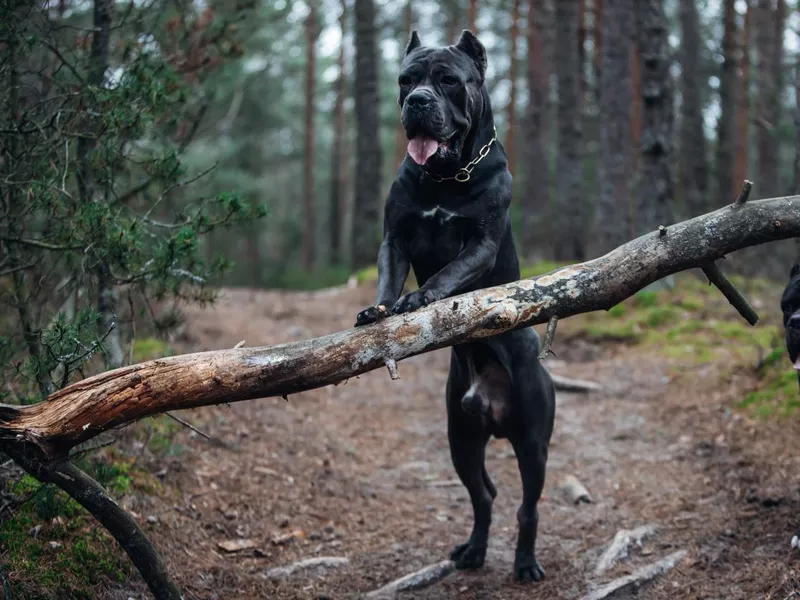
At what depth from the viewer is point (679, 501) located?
615 cm

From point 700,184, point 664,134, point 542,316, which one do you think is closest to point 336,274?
point 700,184

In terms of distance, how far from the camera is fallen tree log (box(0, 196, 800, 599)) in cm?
340

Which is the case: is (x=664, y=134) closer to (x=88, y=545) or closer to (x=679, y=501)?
(x=679, y=501)

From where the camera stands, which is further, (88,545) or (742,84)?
(742,84)

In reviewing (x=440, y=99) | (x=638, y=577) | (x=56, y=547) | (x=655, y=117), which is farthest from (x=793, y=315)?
(x=655, y=117)

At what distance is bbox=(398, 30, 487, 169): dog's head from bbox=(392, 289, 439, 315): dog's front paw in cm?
76

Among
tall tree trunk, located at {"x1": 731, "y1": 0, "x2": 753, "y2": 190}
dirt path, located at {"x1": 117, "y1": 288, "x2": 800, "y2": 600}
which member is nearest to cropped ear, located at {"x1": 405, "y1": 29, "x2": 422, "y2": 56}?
dirt path, located at {"x1": 117, "y1": 288, "x2": 800, "y2": 600}

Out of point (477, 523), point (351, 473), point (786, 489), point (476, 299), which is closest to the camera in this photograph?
point (476, 299)

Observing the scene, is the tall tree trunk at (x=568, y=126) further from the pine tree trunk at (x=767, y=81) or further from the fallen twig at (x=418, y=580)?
the fallen twig at (x=418, y=580)

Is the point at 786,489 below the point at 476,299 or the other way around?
below

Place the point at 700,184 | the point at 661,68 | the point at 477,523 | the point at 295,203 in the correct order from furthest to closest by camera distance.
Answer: the point at 295,203, the point at 700,184, the point at 661,68, the point at 477,523

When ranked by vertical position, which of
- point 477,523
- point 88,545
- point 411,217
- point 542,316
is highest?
point 411,217

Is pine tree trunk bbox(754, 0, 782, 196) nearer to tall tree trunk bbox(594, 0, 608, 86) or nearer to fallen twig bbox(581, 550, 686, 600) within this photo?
tall tree trunk bbox(594, 0, 608, 86)

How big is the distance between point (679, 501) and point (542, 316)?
3074 mm
